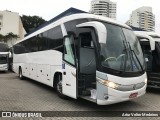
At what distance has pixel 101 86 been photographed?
6605mm

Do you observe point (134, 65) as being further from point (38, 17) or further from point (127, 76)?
point (38, 17)

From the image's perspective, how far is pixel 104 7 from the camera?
25.4 metres

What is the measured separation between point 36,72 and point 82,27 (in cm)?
532

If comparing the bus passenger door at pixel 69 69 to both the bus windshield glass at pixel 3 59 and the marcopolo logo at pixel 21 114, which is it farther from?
the bus windshield glass at pixel 3 59

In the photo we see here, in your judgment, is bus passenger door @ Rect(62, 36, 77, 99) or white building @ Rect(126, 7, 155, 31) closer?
Result: bus passenger door @ Rect(62, 36, 77, 99)

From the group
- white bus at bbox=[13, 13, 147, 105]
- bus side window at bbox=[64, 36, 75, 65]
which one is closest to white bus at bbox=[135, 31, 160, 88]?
white bus at bbox=[13, 13, 147, 105]

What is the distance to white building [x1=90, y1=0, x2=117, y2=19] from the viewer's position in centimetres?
2299

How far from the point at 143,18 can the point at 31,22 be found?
5250 cm

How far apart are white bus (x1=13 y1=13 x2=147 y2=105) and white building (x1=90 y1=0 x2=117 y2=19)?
11.8 metres

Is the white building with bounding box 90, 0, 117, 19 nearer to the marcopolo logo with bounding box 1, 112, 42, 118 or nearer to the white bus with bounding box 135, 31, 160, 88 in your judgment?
the white bus with bounding box 135, 31, 160, 88

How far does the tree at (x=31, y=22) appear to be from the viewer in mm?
82062

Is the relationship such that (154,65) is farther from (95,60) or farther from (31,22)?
(31,22)

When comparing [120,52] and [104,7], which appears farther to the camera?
[104,7]

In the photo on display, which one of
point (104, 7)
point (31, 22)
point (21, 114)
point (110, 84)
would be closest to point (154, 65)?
point (110, 84)
